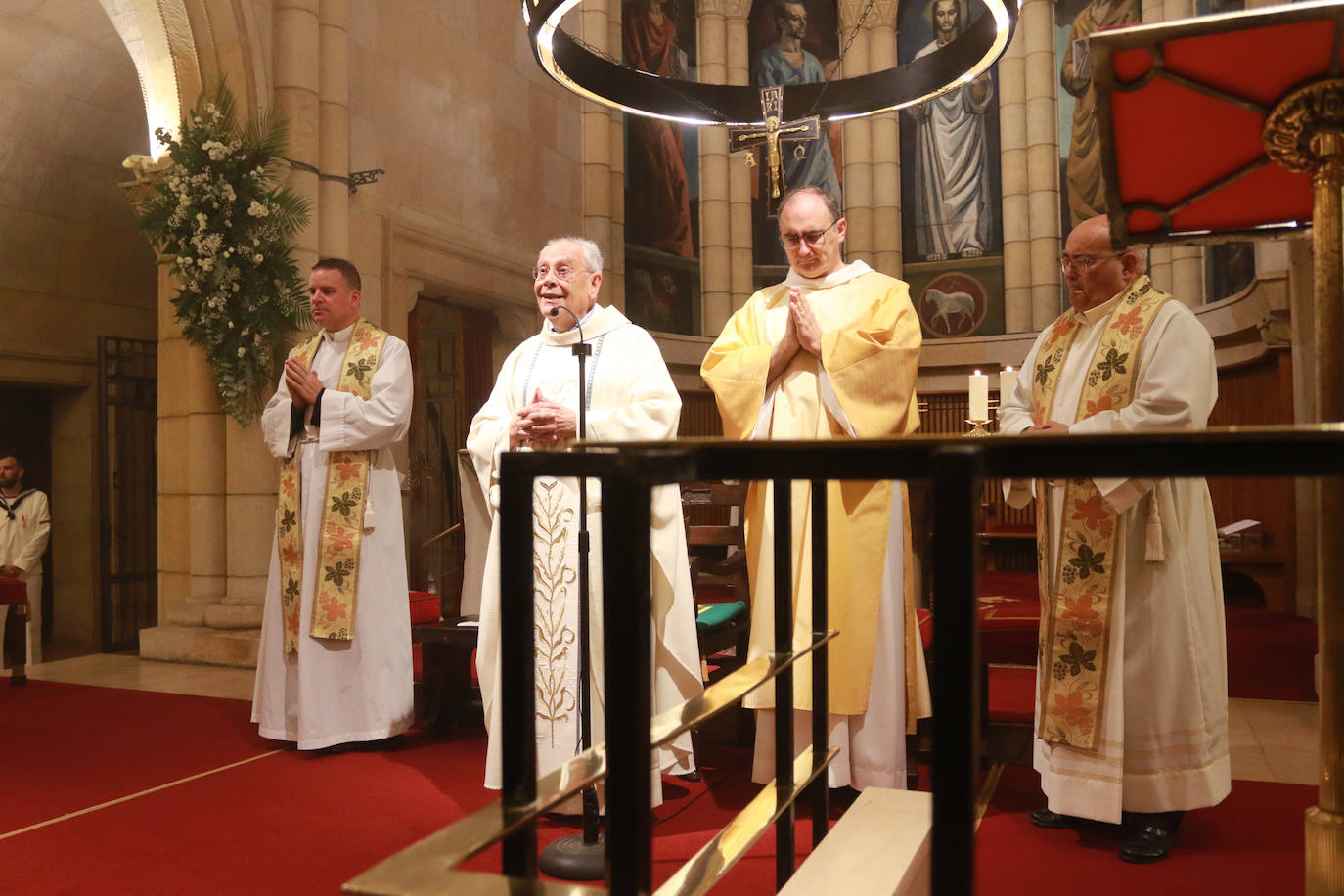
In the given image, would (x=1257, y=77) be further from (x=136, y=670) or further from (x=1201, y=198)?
(x=136, y=670)

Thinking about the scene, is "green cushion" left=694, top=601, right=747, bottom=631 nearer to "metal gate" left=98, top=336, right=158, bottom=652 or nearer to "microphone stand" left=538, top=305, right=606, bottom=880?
"microphone stand" left=538, top=305, right=606, bottom=880

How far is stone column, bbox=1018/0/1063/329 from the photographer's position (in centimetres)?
1201

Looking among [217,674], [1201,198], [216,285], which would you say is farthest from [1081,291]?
[217,674]

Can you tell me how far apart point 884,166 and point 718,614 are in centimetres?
919

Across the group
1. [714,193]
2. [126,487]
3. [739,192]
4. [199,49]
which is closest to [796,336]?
[199,49]

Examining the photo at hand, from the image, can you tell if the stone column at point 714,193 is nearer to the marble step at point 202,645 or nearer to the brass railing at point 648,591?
the marble step at point 202,645

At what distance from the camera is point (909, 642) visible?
3670mm

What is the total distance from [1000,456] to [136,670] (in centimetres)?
657

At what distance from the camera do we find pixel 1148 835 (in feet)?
9.93

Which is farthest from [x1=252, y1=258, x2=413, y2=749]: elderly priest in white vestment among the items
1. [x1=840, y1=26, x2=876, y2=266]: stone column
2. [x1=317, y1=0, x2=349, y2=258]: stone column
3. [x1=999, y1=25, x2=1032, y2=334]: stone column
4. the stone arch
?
[x1=999, y1=25, x2=1032, y2=334]: stone column

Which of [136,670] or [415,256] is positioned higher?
[415,256]

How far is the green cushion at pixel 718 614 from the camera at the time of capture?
4.63 metres

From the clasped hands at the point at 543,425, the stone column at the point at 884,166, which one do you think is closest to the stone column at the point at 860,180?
the stone column at the point at 884,166

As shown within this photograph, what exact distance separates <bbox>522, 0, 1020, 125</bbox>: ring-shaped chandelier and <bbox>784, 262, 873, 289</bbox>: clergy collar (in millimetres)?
732
